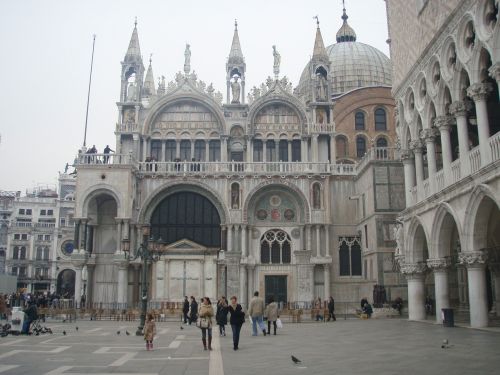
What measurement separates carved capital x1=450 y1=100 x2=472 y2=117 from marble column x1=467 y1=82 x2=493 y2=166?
147 centimetres

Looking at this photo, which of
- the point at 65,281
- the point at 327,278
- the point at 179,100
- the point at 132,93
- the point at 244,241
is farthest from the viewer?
the point at 65,281

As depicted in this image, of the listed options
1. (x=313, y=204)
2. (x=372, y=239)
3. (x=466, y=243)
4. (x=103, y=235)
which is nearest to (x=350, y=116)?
(x=313, y=204)

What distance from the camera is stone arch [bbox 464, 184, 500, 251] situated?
19.1 metres

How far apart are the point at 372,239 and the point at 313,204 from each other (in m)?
5.20

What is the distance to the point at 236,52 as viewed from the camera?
43.0m

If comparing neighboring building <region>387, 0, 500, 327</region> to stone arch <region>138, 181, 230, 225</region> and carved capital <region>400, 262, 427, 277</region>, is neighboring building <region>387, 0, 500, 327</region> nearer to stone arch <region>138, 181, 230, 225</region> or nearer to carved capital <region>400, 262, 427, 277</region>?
carved capital <region>400, 262, 427, 277</region>

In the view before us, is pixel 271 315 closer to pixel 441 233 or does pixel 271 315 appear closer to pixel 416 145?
pixel 441 233

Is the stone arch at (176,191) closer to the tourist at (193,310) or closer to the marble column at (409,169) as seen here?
the tourist at (193,310)

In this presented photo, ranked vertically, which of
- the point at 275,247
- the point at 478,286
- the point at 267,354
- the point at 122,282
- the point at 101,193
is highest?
the point at 101,193

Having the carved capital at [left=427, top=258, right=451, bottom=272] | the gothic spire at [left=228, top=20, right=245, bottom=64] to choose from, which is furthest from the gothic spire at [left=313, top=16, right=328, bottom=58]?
the carved capital at [left=427, top=258, right=451, bottom=272]

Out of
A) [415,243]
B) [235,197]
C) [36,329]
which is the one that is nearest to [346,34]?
[235,197]

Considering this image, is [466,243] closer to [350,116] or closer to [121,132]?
[121,132]

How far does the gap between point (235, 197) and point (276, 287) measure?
274 inches

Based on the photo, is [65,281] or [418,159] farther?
[65,281]
